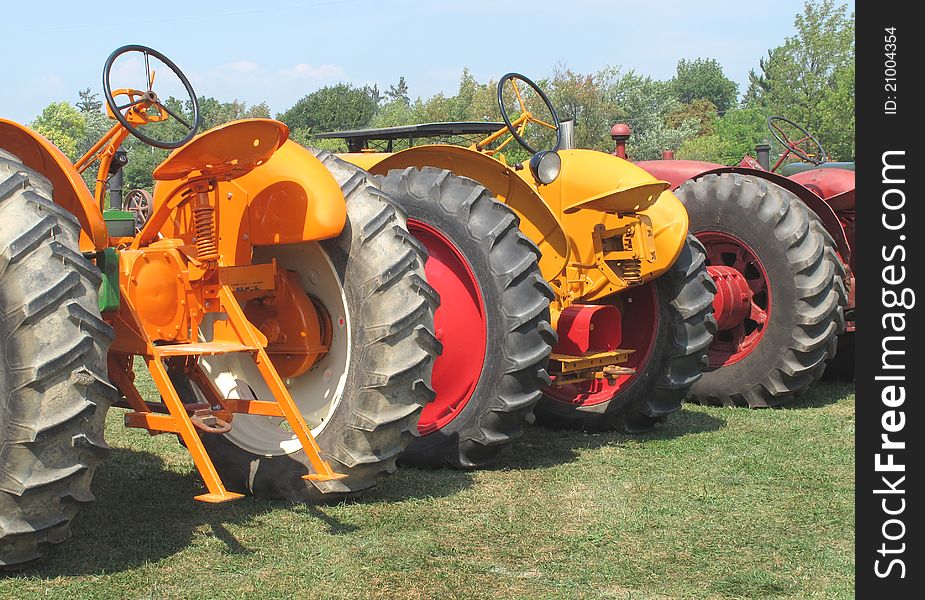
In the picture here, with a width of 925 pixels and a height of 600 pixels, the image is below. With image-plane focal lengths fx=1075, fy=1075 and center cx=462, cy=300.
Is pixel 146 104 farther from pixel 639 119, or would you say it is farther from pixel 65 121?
pixel 65 121

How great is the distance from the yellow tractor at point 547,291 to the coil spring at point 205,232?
1.43m

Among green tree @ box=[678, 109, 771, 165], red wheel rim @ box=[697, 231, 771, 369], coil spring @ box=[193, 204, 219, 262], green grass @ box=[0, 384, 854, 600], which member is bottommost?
green grass @ box=[0, 384, 854, 600]

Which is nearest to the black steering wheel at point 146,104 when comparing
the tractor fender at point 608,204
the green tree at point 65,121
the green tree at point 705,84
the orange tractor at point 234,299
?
the orange tractor at point 234,299

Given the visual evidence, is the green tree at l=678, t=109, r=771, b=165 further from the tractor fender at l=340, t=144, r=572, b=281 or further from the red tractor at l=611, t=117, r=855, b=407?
the tractor fender at l=340, t=144, r=572, b=281

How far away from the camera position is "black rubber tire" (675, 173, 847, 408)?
7.38 meters

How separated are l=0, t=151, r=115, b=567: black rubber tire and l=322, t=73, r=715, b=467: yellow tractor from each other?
2.24 m

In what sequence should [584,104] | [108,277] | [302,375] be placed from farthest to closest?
[584,104]
[302,375]
[108,277]

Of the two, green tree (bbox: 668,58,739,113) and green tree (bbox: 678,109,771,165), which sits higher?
green tree (bbox: 668,58,739,113)

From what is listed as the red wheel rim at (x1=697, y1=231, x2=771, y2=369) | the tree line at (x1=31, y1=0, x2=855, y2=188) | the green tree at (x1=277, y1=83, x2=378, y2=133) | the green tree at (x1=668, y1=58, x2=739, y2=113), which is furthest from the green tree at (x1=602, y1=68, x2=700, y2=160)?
the green tree at (x1=668, y1=58, x2=739, y2=113)

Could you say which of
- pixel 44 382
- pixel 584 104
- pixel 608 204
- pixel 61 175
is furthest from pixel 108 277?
pixel 584 104

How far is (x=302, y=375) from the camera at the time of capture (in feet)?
15.5

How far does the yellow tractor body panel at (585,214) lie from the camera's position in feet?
20.0

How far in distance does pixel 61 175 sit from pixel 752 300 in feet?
17.3

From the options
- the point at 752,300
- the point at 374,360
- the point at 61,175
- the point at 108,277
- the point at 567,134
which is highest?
the point at 567,134
